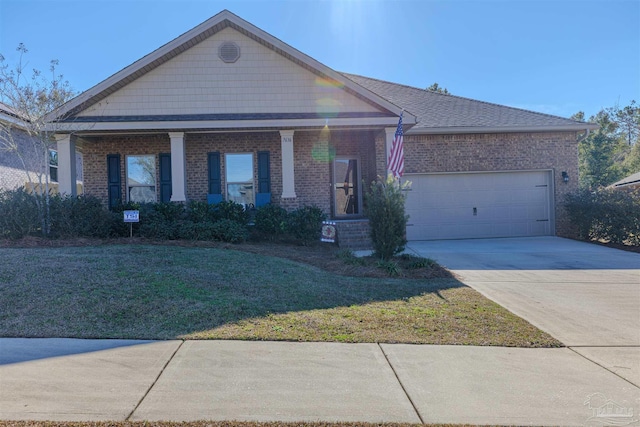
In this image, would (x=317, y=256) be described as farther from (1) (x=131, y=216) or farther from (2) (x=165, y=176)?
(2) (x=165, y=176)

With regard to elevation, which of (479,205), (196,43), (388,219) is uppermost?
(196,43)

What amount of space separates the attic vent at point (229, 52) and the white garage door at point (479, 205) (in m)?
6.85

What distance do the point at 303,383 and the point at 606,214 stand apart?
1303 centimetres

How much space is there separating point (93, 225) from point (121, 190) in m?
3.64

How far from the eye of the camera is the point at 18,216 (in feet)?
31.6

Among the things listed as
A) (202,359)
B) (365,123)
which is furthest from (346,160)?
(202,359)

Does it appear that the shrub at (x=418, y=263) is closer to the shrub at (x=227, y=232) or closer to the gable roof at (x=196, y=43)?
the shrub at (x=227, y=232)

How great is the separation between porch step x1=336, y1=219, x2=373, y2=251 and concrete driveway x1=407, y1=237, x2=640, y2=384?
4.31ft

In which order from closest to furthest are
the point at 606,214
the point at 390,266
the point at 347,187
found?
the point at 390,266, the point at 606,214, the point at 347,187

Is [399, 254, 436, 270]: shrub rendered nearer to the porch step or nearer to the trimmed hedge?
the porch step

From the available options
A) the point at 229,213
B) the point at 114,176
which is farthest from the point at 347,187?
the point at 114,176

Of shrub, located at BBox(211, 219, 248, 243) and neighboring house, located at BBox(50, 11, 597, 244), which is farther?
neighboring house, located at BBox(50, 11, 597, 244)

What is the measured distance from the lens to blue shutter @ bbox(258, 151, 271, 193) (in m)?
13.7

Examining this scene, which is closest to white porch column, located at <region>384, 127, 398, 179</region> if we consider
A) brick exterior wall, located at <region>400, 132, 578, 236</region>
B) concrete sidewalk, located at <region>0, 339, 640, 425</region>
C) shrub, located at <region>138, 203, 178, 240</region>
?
brick exterior wall, located at <region>400, 132, 578, 236</region>
